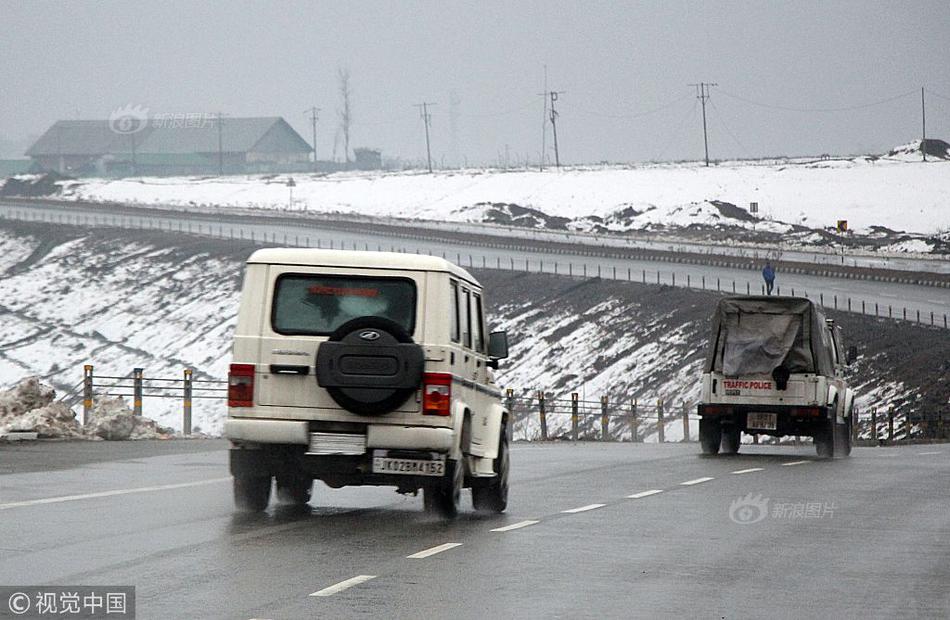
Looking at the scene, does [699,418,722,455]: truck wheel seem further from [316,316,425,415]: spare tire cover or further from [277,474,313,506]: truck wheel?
[316,316,425,415]: spare tire cover

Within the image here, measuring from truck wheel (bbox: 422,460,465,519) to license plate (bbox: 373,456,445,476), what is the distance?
0.88 ft

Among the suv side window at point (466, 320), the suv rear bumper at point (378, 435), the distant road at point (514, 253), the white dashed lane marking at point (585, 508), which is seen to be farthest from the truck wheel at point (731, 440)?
the distant road at point (514, 253)

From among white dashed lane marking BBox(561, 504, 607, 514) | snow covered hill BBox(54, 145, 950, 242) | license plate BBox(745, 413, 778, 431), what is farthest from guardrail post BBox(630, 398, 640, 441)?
snow covered hill BBox(54, 145, 950, 242)

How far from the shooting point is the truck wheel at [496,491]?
15.9 m

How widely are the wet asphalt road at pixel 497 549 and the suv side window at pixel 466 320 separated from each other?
167cm

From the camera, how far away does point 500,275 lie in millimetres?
83625

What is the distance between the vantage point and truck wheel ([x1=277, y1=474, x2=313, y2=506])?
15469 millimetres

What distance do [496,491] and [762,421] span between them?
14.1 metres

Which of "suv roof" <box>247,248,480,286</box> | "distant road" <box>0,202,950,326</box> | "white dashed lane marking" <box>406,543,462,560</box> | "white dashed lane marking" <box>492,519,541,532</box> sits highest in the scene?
"distant road" <box>0,202,950,326</box>

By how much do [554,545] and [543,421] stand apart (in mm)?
32259

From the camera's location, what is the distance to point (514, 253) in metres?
92.6

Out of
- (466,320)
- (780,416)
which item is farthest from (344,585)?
(780,416)

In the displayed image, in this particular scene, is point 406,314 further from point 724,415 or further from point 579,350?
point 579,350

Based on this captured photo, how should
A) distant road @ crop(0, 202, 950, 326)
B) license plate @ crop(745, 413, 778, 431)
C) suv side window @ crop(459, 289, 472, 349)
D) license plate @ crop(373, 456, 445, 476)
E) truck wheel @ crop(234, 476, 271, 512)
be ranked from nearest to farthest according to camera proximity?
license plate @ crop(373, 456, 445, 476)
truck wheel @ crop(234, 476, 271, 512)
suv side window @ crop(459, 289, 472, 349)
license plate @ crop(745, 413, 778, 431)
distant road @ crop(0, 202, 950, 326)
